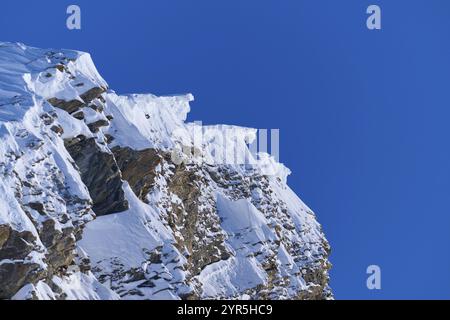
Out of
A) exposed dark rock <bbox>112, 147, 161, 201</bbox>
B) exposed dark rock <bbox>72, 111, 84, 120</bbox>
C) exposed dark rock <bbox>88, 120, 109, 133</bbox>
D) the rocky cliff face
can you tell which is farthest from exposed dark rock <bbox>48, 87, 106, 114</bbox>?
exposed dark rock <bbox>112, 147, 161, 201</bbox>

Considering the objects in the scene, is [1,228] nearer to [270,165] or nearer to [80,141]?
[80,141]

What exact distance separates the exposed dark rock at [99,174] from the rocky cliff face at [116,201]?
3.8 inches

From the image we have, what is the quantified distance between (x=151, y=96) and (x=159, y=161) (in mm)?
15851

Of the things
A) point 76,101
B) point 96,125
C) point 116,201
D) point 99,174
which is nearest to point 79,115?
point 76,101

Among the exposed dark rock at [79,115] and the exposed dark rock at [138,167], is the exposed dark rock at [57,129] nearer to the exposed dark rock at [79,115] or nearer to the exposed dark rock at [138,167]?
the exposed dark rock at [79,115]

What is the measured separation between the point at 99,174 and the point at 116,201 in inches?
121

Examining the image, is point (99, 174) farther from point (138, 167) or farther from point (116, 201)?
point (138, 167)

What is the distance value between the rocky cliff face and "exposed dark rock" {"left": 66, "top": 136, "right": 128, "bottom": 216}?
0.10 meters

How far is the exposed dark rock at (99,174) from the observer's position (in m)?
74.7

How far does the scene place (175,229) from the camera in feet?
295

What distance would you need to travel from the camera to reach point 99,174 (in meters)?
77.1

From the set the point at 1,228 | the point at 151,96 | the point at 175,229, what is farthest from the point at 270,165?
the point at 1,228
